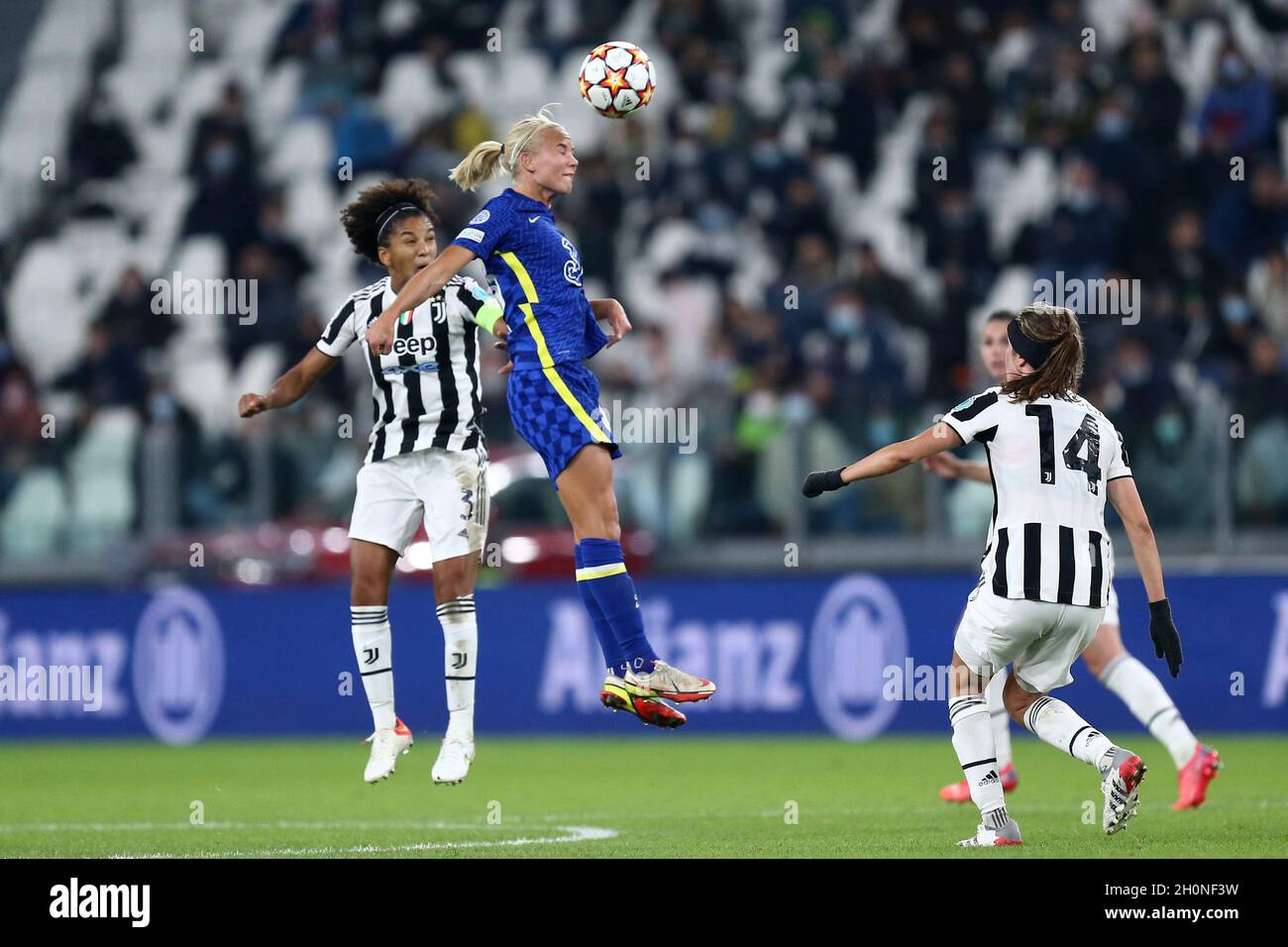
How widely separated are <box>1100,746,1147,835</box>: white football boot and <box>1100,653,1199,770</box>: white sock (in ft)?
7.11

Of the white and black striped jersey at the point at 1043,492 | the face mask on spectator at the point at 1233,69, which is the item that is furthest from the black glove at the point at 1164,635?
the face mask on spectator at the point at 1233,69

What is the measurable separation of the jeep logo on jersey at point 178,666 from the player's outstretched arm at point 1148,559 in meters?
9.45

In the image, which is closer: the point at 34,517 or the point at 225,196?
the point at 34,517

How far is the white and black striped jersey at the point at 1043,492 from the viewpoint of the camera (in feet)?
25.4

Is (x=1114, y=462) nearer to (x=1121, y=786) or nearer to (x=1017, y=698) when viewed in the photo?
(x=1017, y=698)

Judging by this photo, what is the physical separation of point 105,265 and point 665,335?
6.29 metres

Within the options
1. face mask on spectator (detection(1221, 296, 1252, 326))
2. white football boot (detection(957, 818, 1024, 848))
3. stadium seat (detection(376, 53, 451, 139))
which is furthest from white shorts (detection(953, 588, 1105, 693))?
stadium seat (detection(376, 53, 451, 139))

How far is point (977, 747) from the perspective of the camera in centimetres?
805

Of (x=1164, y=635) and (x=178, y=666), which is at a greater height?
(x=1164, y=635)

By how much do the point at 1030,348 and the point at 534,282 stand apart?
215 centimetres

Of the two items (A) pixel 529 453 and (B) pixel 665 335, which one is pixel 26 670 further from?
(B) pixel 665 335

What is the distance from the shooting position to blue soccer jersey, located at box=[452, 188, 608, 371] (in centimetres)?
847

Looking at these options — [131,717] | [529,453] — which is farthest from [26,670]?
[529,453]

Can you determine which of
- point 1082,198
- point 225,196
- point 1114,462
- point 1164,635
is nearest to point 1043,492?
point 1114,462
